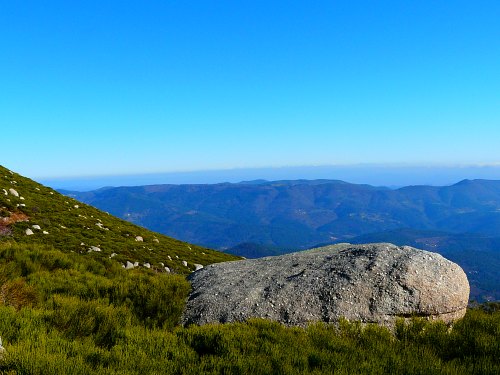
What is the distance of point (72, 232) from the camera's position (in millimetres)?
33844

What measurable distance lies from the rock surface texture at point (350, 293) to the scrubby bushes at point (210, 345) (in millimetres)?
1645

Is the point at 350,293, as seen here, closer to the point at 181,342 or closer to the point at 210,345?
the point at 210,345

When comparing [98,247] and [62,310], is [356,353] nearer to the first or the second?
[62,310]

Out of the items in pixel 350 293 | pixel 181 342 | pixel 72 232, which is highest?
pixel 181 342

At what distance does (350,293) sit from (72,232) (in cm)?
2985

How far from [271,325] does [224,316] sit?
2.94 metres

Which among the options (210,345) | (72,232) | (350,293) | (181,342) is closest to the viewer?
(210,345)

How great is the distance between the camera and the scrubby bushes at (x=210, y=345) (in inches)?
277

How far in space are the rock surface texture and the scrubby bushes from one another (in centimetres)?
164

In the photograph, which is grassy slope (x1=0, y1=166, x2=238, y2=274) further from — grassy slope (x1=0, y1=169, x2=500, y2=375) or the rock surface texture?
the rock surface texture

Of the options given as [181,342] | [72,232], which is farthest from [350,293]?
[72,232]

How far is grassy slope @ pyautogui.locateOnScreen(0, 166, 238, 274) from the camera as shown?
2953 centimetres

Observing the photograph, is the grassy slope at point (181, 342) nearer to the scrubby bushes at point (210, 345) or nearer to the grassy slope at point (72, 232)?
the scrubby bushes at point (210, 345)

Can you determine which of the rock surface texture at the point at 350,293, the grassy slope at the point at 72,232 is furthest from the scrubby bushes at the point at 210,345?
the grassy slope at the point at 72,232
